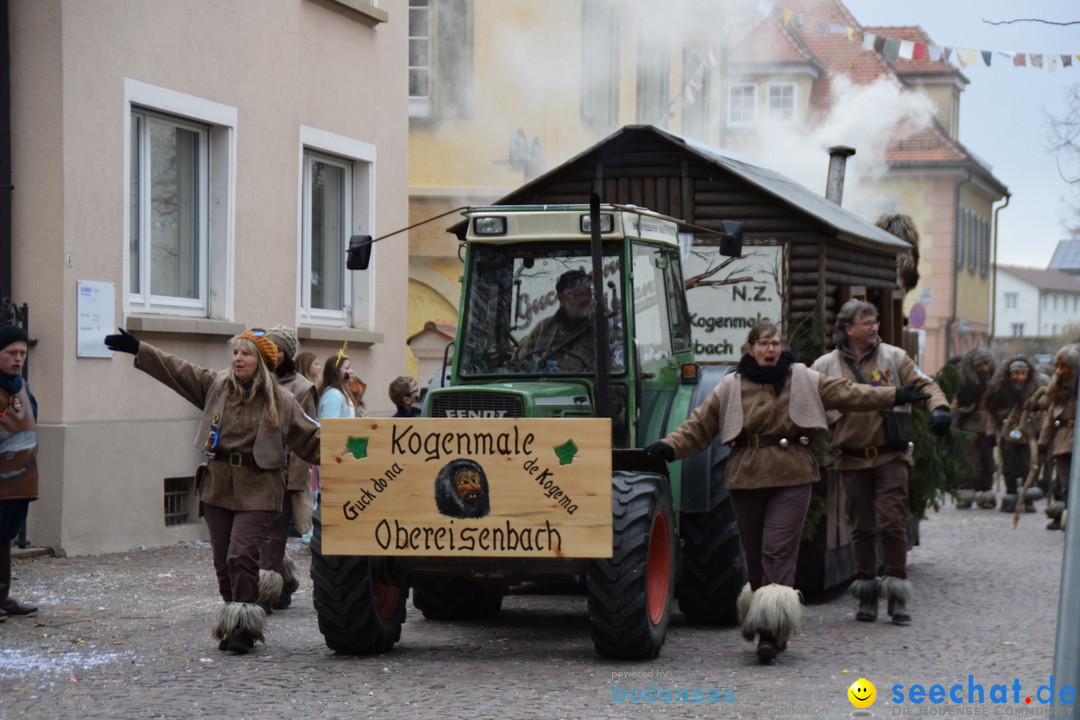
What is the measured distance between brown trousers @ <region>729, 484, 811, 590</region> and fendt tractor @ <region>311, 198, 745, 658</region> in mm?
383

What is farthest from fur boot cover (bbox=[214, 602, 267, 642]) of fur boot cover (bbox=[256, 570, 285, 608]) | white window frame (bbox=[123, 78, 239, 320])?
white window frame (bbox=[123, 78, 239, 320])

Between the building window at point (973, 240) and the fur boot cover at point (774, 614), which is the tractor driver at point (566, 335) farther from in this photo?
the building window at point (973, 240)

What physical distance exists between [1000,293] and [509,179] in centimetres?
10173

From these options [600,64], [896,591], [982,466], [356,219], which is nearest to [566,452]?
[896,591]

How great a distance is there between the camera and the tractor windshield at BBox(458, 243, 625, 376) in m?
8.96

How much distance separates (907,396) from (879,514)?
4.25 feet

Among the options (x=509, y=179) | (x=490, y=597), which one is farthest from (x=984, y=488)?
(x=490, y=597)

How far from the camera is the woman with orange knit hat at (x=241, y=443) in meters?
8.37

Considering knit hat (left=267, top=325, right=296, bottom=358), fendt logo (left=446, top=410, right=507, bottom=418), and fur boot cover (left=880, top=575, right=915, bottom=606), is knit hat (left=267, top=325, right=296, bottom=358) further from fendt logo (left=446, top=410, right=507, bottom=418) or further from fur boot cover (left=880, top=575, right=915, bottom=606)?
fur boot cover (left=880, top=575, right=915, bottom=606)

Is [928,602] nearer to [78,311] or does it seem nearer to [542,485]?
[542,485]

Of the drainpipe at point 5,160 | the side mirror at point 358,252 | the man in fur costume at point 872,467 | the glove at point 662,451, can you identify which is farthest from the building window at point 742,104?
the glove at point 662,451

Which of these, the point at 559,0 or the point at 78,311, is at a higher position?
the point at 559,0

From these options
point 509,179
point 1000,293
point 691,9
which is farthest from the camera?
point 1000,293

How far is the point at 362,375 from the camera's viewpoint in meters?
16.3
